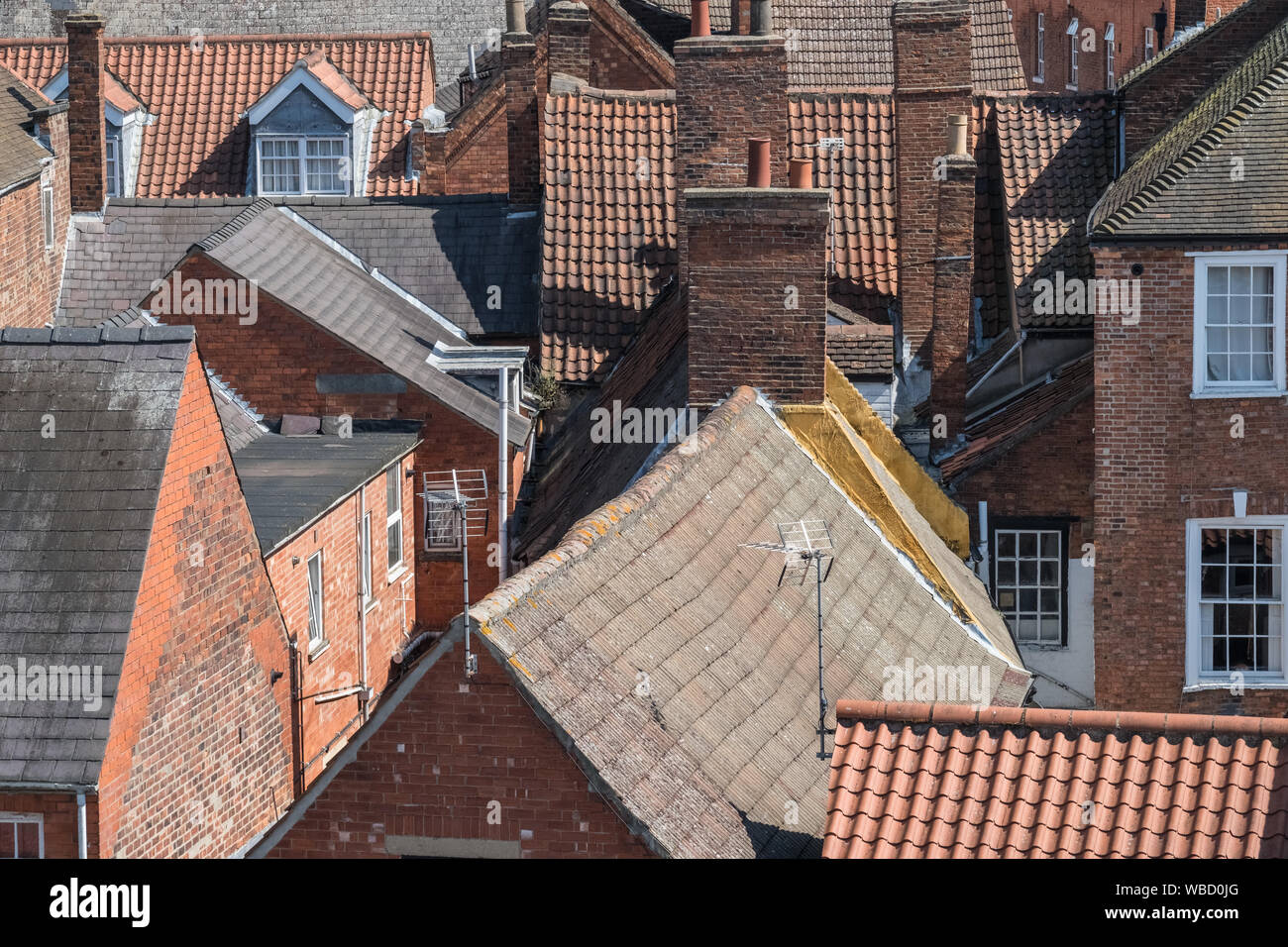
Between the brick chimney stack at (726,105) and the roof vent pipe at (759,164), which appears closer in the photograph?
the roof vent pipe at (759,164)

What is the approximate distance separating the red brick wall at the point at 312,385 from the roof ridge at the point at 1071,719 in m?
13.4

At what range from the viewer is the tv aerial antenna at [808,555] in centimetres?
1411

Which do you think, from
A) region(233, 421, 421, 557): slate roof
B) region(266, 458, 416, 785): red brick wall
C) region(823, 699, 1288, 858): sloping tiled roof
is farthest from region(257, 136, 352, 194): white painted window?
region(823, 699, 1288, 858): sloping tiled roof

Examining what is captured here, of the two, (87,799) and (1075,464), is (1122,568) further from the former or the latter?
(87,799)

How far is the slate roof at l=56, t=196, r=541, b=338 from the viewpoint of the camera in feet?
91.6

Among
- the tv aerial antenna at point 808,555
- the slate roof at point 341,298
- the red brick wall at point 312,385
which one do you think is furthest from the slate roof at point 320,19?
the tv aerial antenna at point 808,555

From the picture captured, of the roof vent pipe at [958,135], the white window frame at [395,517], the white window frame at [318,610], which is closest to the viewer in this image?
the white window frame at [318,610]

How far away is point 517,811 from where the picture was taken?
36.7 feet

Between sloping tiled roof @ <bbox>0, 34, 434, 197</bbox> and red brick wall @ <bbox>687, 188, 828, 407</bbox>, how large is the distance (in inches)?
910

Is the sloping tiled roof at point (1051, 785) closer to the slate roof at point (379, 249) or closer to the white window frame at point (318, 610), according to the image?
the white window frame at point (318, 610)

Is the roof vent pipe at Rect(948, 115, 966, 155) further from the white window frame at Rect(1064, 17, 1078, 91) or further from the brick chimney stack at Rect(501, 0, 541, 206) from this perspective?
the white window frame at Rect(1064, 17, 1078, 91)

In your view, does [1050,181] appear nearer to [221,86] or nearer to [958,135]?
[958,135]

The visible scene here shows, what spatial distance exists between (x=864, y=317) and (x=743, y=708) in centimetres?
1366

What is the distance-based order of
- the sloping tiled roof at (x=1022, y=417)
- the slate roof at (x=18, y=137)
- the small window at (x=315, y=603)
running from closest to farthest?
the small window at (x=315, y=603) → the sloping tiled roof at (x=1022, y=417) → the slate roof at (x=18, y=137)
